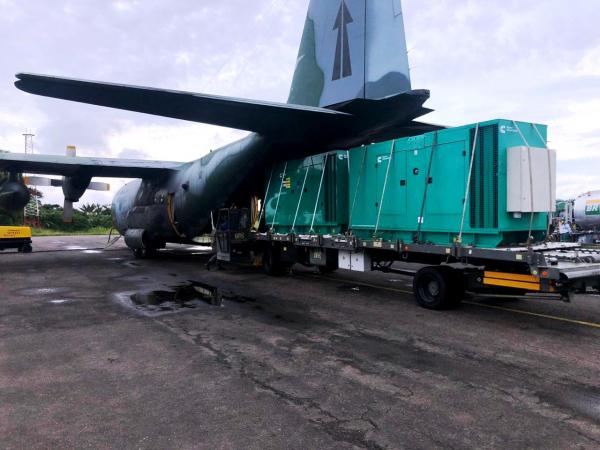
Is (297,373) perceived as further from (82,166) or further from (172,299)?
(82,166)

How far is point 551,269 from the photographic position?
689 centimetres

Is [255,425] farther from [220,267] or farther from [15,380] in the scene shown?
[220,267]

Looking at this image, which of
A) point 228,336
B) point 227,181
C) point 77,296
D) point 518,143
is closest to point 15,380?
point 228,336

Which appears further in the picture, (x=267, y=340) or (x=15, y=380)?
(x=267, y=340)

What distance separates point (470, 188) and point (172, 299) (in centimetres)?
688

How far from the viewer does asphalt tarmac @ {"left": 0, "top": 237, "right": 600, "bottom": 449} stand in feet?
12.7

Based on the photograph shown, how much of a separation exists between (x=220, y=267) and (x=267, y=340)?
9.76 meters

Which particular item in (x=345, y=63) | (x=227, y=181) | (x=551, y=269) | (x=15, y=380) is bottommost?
(x=15, y=380)

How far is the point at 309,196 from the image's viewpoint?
12.6 m

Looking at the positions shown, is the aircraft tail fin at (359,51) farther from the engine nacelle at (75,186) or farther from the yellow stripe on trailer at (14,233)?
the yellow stripe on trailer at (14,233)

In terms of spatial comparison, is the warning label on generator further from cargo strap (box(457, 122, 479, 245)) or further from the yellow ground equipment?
the yellow ground equipment

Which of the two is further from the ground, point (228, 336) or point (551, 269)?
point (551, 269)

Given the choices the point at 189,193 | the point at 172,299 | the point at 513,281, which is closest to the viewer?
the point at 513,281

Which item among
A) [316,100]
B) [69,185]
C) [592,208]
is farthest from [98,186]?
[592,208]
